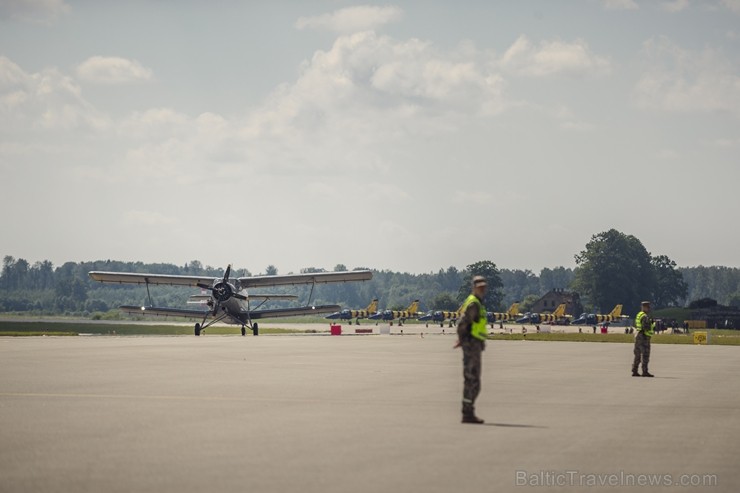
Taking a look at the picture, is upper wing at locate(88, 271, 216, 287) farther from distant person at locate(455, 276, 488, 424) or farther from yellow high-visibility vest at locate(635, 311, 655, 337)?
distant person at locate(455, 276, 488, 424)

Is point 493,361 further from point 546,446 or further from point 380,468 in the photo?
point 380,468

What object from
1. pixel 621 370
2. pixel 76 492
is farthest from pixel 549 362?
pixel 76 492

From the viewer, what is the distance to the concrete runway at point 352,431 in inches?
329

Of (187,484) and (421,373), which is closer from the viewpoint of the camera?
(187,484)

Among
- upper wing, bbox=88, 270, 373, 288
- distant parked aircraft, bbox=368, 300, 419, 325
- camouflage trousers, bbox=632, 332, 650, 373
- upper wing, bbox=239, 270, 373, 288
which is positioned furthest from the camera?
distant parked aircraft, bbox=368, 300, 419, 325

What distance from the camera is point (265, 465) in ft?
29.3

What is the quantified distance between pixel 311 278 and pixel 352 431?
4885 cm

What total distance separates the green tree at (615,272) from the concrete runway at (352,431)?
542 feet

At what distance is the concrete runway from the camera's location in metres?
8.35

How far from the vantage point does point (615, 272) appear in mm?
183375

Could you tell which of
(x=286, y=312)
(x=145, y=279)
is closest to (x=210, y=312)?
(x=145, y=279)

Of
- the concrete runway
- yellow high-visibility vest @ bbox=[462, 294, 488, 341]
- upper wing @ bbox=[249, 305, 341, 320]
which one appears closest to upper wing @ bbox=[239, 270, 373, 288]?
upper wing @ bbox=[249, 305, 341, 320]

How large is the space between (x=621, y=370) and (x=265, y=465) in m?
18.5

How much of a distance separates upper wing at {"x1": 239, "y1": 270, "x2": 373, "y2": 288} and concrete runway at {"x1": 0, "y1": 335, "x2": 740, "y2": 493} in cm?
3621
